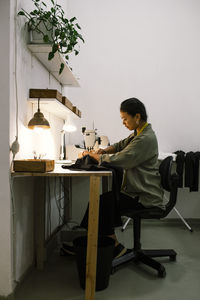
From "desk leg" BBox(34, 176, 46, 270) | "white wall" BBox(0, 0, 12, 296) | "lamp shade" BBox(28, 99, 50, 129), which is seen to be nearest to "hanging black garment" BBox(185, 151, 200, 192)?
"desk leg" BBox(34, 176, 46, 270)

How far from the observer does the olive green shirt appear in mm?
2111

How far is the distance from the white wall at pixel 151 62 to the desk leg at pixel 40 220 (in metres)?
1.65

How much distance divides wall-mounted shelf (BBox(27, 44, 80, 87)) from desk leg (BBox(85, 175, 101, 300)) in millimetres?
1107

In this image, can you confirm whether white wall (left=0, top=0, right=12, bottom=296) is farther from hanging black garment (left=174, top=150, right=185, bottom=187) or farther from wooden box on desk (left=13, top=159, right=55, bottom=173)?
hanging black garment (left=174, top=150, right=185, bottom=187)

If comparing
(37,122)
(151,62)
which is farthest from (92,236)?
(151,62)

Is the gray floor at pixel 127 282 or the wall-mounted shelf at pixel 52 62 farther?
the wall-mounted shelf at pixel 52 62

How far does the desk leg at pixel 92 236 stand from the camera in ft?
5.65

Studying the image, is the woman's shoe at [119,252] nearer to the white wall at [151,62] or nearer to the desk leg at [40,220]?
the desk leg at [40,220]

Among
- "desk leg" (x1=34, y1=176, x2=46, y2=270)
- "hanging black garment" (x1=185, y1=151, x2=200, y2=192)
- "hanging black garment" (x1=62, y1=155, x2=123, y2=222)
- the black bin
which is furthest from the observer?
"hanging black garment" (x1=185, y1=151, x2=200, y2=192)

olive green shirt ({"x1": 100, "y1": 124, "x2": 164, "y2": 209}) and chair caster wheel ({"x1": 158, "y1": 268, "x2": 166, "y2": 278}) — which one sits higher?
olive green shirt ({"x1": 100, "y1": 124, "x2": 164, "y2": 209})

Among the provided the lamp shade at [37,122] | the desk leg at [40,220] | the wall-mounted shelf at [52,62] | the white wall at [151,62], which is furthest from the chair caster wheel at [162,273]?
the wall-mounted shelf at [52,62]

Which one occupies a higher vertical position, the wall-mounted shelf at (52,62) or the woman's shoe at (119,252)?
the wall-mounted shelf at (52,62)

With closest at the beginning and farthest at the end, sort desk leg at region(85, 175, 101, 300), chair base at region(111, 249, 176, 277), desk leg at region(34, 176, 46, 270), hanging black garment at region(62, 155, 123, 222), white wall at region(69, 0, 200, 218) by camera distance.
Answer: desk leg at region(85, 175, 101, 300) → hanging black garment at region(62, 155, 123, 222) → chair base at region(111, 249, 176, 277) → desk leg at region(34, 176, 46, 270) → white wall at region(69, 0, 200, 218)

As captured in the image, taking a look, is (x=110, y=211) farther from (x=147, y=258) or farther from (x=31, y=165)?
(x=31, y=165)
